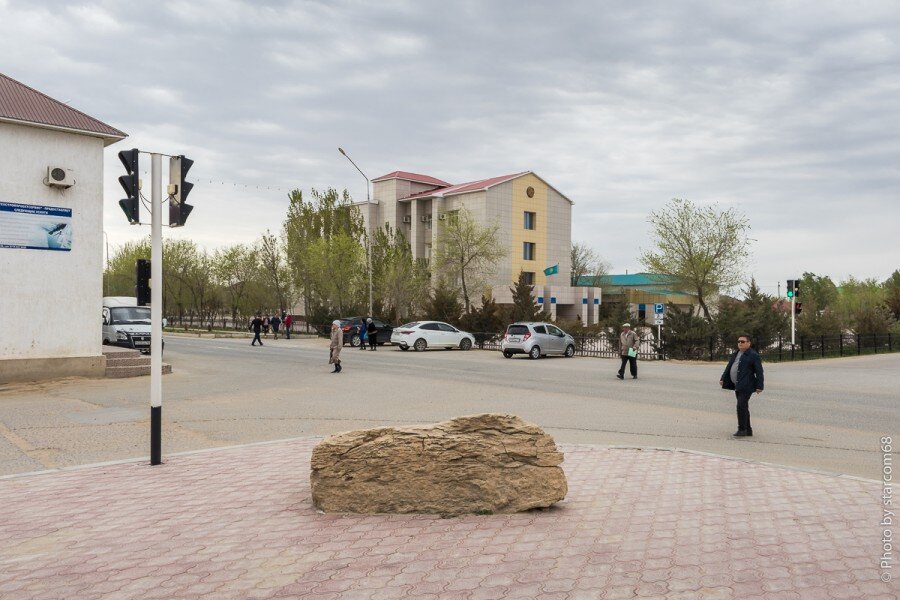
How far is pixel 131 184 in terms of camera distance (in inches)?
341

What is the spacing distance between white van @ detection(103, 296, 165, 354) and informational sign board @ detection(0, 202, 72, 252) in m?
8.26

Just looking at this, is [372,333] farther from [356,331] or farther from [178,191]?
[178,191]

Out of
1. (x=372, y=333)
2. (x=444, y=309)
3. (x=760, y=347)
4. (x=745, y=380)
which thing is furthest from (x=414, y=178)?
(x=745, y=380)

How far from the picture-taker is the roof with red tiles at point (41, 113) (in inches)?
701

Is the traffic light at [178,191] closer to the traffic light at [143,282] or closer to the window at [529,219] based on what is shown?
the traffic light at [143,282]

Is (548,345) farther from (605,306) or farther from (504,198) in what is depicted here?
(605,306)

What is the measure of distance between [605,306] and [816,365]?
5524 centimetres

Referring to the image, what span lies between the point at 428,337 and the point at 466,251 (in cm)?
2526

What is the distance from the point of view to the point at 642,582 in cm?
478

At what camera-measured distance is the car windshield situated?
27452 millimetres

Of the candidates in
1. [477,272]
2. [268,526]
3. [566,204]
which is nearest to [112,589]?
[268,526]

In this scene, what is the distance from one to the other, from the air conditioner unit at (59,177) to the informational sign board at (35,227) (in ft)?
1.94

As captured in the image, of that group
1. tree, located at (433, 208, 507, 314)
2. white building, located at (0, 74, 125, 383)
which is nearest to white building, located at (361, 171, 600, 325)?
tree, located at (433, 208, 507, 314)

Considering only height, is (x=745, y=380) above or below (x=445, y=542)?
above
